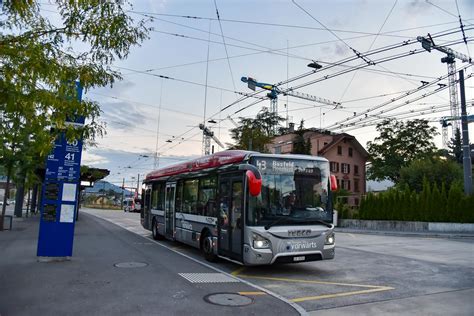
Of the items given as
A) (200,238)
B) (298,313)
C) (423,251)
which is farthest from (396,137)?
(298,313)

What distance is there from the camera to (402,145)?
5616cm

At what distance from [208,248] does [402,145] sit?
50.9 meters

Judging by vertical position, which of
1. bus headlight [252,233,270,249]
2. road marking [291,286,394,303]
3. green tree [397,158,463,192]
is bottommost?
road marking [291,286,394,303]

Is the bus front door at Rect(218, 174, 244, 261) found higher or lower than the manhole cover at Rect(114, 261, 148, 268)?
higher

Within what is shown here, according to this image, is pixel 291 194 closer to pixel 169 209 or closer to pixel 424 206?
pixel 169 209

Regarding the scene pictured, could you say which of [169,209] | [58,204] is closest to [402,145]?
[169,209]

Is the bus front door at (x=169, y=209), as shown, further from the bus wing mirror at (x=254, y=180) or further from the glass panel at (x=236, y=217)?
the bus wing mirror at (x=254, y=180)

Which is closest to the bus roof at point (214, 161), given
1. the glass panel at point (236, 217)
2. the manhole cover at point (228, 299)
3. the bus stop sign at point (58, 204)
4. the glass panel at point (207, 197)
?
the glass panel at point (207, 197)

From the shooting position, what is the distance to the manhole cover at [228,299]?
22.9 ft

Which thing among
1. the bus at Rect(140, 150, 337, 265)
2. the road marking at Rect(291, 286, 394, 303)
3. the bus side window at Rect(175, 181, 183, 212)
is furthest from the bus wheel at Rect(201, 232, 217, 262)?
the road marking at Rect(291, 286, 394, 303)

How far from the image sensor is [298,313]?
6.54 m

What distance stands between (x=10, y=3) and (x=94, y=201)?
110 metres

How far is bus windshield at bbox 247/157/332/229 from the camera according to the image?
31.0 feet

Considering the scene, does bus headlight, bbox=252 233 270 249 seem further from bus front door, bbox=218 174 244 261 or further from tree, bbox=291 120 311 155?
tree, bbox=291 120 311 155
